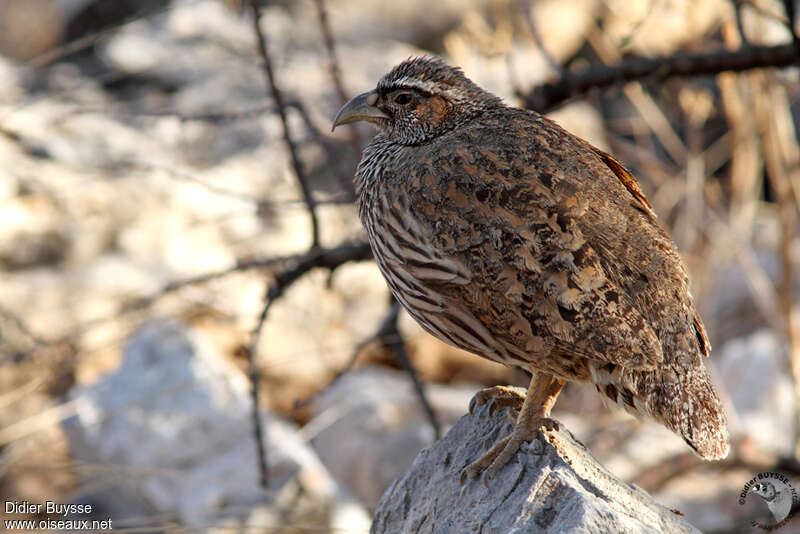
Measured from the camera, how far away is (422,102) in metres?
4.16

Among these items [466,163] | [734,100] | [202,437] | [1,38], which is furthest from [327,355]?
[1,38]

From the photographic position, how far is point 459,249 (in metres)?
3.29

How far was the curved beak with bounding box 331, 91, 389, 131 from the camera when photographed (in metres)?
4.23

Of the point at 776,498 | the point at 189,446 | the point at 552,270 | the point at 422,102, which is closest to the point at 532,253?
the point at 552,270

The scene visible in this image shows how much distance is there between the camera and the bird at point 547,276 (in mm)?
3123

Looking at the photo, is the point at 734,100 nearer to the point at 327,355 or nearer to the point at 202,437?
the point at 327,355

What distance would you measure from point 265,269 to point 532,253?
464 centimetres

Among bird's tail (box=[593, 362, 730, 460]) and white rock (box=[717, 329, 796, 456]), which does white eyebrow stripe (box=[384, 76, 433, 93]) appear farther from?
white rock (box=[717, 329, 796, 456])

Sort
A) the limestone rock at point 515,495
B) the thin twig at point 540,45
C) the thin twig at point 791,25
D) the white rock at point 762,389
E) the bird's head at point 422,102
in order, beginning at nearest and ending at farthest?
the limestone rock at point 515,495, the bird's head at point 422,102, the thin twig at point 791,25, the thin twig at point 540,45, the white rock at point 762,389

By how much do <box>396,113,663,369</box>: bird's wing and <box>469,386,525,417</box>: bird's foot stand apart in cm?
43

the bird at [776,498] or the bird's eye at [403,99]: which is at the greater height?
the bird's eye at [403,99]

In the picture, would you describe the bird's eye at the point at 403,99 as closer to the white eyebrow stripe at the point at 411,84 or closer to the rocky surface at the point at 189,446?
the white eyebrow stripe at the point at 411,84

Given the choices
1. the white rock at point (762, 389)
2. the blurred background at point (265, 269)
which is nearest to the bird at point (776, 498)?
the blurred background at point (265, 269)

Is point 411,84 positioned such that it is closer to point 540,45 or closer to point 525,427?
point 540,45
